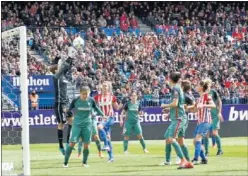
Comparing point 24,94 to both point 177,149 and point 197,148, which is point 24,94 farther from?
point 197,148

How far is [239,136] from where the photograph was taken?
33.4 meters

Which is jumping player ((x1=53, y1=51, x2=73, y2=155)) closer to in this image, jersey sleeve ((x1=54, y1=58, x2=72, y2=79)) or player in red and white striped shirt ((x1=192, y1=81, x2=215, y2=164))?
jersey sleeve ((x1=54, y1=58, x2=72, y2=79))

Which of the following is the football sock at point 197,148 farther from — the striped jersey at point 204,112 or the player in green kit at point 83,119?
the player in green kit at point 83,119

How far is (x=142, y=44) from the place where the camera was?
38562 millimetres

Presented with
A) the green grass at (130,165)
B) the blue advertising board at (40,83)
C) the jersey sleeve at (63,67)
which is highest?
the jersey sleeve at (63,67)

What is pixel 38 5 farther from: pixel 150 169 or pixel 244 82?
pixel 150 169

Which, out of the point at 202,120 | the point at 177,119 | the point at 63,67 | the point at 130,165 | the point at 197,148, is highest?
the point at 63,67

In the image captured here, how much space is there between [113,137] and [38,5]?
11.7 meters

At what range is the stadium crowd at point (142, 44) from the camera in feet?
116

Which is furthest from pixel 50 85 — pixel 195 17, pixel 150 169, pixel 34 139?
pixel 150 169

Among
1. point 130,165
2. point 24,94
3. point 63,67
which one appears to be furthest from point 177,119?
point 24,94

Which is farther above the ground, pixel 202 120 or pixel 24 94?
pixel 24 94

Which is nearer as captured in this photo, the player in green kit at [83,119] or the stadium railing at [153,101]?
the player in green kit at [83,119]

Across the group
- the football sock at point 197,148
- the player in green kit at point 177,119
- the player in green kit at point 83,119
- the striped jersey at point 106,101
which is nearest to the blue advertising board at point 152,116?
the striped jersey at point 106,101
